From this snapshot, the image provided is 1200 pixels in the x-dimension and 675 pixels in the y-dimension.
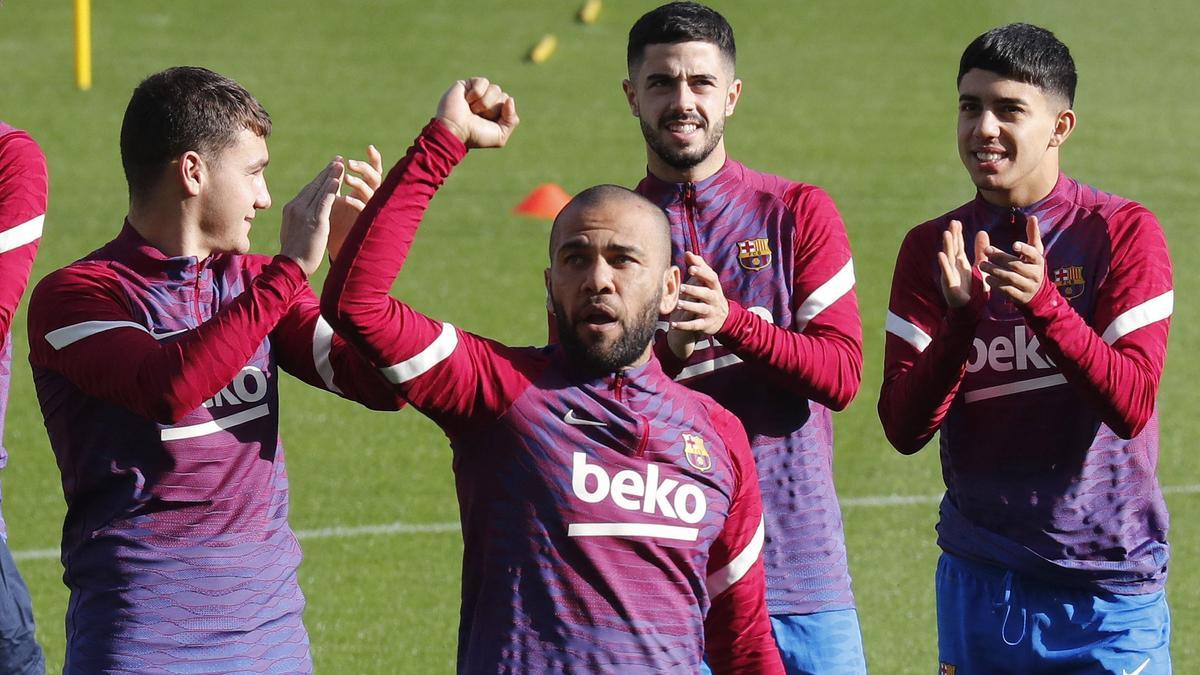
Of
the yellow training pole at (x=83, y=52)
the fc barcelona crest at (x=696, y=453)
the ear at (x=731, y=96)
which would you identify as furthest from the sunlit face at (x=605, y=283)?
the yellow training pole at (x=83, y=52)

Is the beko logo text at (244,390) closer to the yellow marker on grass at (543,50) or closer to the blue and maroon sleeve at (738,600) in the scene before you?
the blue and maroon sleeve at (738,600)

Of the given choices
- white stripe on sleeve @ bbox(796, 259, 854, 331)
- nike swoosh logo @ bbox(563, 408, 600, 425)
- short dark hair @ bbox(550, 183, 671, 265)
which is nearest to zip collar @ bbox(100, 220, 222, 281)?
short dark hair @ bbox(550, 183, 671, 265)

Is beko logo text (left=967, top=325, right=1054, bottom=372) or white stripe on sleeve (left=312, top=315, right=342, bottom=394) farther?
beko logo text (left=967, top=325, right=1054, bottom=372)

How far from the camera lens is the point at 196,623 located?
13.3 feet

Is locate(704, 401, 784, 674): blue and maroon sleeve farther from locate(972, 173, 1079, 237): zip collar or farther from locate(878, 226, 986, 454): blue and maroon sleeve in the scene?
locate(972, 173, 1079, 237): zip collar

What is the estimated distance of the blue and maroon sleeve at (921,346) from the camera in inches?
172

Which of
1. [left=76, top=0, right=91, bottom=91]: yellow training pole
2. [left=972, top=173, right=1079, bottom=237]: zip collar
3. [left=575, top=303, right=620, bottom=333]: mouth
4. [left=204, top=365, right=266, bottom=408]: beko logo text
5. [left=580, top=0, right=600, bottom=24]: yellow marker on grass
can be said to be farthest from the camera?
[left=580, top=0, right=600, bottom=24]: yellow marker on grass

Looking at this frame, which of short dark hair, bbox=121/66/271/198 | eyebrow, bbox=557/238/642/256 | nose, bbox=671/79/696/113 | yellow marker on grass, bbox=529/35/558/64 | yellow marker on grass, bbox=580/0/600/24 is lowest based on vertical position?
eyebrow, bbox=557/238/642/256

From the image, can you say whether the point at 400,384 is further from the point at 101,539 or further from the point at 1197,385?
the point at 1197,385

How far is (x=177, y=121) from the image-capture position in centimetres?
414

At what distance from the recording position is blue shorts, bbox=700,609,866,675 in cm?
480

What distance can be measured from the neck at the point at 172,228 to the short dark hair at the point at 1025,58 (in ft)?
6.68

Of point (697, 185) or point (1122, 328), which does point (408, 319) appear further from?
point (1122, 328)

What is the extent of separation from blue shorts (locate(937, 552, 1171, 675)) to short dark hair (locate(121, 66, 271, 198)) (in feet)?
7.38
